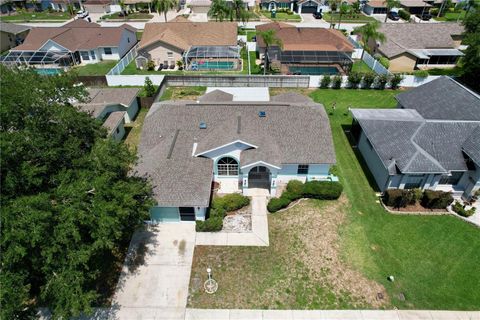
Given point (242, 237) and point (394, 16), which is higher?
point (394, 16)

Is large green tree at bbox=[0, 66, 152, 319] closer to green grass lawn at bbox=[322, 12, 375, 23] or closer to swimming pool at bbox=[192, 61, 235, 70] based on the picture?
swimming pool at bbox=[192, 61, 235, 70]

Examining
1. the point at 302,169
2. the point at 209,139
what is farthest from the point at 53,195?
the point at 302,169

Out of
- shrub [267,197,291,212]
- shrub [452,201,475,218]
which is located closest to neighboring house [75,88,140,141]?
shrub [267,197,291,212]

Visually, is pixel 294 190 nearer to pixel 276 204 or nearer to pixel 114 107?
pixel 276 204

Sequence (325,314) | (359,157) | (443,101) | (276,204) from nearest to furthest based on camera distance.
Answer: (325,314)
(276,204)
(359,157)
(443,101)

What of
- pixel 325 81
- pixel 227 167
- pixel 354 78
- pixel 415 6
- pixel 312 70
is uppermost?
pixel 415 6

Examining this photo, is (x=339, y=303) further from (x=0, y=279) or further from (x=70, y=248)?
(x=0, y=279)

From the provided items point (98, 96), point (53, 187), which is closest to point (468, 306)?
point (53, 187)
